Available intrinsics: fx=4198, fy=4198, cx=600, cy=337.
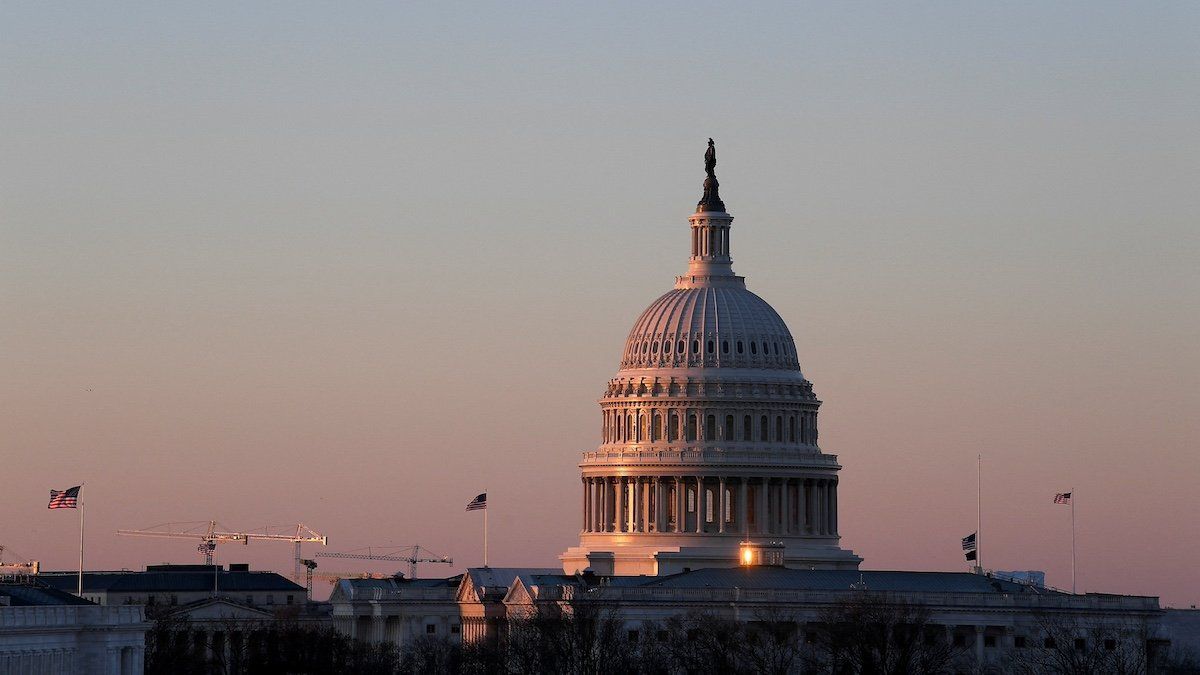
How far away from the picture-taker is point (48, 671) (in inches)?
7854

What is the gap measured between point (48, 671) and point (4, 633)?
8279mm

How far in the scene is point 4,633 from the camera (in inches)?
7544
